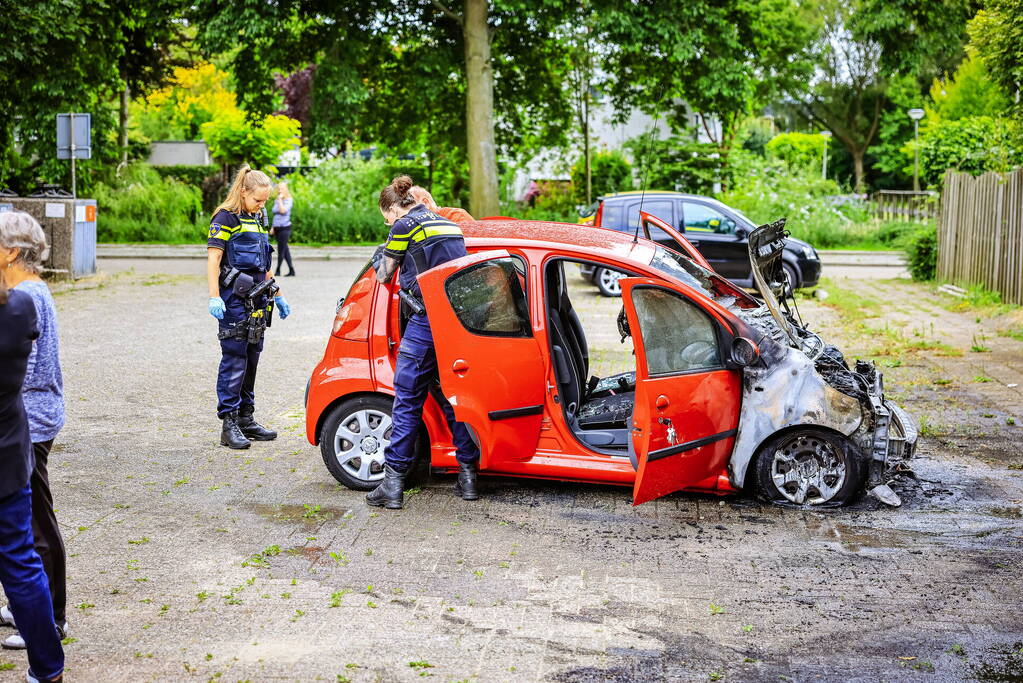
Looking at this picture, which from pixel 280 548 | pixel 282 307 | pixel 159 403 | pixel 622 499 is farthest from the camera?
pixel 159 403

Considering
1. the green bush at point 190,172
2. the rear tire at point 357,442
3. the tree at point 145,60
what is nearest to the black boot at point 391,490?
the rear tire at point 357,442

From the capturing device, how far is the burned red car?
20.2 feet

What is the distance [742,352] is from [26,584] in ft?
12.4

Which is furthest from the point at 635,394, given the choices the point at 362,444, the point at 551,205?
the point at 551,205

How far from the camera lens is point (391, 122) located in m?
Answer: 28.3

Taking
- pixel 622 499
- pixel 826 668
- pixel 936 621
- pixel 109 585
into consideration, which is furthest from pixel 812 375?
pixel 109 585

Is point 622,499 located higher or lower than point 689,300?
lower

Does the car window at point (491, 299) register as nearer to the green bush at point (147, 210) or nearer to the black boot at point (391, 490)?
the black boot at point (391, 490)

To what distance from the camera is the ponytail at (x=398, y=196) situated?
6.71 meters

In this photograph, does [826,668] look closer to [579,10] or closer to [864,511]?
[864,511]

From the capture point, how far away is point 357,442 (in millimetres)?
6824

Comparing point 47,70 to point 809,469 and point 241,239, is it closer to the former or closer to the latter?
point 241,239

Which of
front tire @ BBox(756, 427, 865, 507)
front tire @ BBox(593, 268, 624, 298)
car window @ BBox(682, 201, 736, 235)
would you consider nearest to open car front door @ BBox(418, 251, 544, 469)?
front tire @ BBox(756, 427, 865, 507)

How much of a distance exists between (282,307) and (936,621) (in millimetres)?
5082
